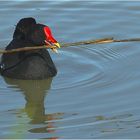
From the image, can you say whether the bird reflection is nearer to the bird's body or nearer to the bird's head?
the bird's body

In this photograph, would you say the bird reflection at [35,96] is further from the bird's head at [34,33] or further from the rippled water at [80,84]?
the bird's head at [34,33]

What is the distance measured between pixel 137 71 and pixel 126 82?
440 millimetres

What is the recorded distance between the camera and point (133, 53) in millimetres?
9227

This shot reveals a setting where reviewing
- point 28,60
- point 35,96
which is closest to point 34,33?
point 28,60

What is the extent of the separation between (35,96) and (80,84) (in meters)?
0.56

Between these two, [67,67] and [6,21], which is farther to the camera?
[6,21]

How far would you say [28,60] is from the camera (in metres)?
8.62

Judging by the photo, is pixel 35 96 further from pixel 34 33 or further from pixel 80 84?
pixel 34 33

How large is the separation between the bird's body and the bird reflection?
8 cm

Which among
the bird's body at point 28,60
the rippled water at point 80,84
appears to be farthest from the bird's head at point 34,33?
the rippled water at point 80,84

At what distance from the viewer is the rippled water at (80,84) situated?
6824 mm

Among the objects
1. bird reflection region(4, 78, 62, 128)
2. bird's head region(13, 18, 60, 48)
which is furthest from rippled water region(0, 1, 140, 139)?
bird's head region(13, 18, 60, 48)

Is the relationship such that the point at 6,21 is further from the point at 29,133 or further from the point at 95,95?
the point at 29,133

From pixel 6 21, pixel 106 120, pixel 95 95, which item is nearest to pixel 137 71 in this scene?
pixel 95 95
